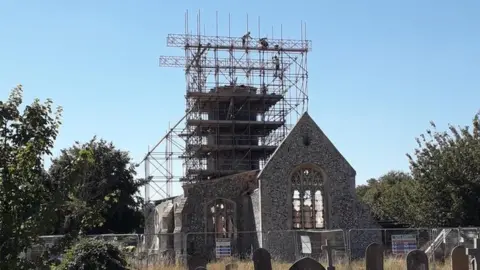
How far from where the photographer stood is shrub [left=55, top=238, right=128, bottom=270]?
14.9 meters

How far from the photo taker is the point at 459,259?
48.8 ft

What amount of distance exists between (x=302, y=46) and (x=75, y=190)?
143 feet

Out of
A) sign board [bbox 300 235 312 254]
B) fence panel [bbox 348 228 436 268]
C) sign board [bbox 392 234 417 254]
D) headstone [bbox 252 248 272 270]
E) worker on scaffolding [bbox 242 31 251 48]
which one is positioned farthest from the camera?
worker on scaffolding [bbox 242 31 251 48]

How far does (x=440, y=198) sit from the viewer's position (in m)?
30.4

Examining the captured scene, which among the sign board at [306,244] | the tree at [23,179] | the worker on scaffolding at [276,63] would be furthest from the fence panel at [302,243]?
the worker on scaffolding at [276,63]

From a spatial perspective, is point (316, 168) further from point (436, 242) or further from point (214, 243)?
point (436, 242)

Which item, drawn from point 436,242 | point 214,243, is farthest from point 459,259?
point 214,243

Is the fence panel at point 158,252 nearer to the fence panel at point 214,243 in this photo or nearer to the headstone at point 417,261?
the fence panel at point 214,243

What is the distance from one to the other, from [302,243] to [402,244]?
546 cm

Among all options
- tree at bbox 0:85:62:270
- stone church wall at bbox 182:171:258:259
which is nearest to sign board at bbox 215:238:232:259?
stone church wall at bbox 182:171:258:259

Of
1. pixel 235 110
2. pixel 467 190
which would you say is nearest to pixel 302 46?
Answer: pixel 235 110

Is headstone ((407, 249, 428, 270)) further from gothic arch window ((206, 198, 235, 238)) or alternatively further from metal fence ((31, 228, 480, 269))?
gothic arch window ((206, 198, 235, 238))

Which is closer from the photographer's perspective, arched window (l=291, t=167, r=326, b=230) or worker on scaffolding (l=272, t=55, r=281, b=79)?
arched window (l=291, t=167, r=326, b=230)

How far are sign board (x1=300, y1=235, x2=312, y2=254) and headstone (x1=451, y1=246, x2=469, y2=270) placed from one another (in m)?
12.6
